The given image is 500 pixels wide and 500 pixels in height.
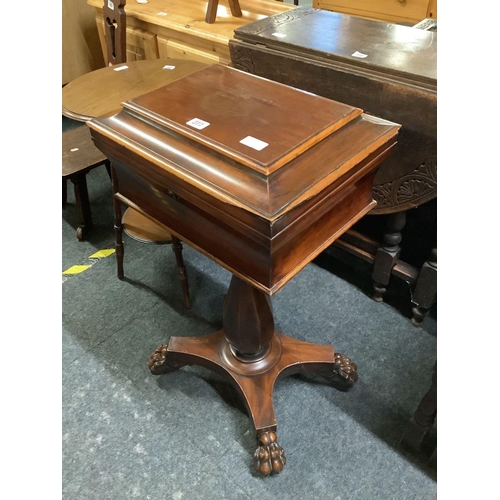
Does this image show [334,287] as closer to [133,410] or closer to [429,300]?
[429,300]

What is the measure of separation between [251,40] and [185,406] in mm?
1178

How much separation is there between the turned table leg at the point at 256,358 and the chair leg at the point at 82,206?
862 mm

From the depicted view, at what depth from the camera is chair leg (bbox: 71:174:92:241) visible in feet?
6.30

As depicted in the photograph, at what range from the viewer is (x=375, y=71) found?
1235 mm

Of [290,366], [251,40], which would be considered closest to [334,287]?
[290,366]

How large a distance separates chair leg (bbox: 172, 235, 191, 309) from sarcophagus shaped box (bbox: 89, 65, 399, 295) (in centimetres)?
58

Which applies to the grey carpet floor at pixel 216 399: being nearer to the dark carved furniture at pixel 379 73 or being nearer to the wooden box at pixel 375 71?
the dark carved furniture at pixel 379 73

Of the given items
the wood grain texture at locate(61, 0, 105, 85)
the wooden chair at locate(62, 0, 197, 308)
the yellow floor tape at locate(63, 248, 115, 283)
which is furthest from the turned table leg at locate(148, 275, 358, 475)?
the wood grain texture at locate(61, 0, 105, 85)

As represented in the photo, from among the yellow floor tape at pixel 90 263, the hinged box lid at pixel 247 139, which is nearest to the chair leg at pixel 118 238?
the yellow floor tape at pixel 90 263

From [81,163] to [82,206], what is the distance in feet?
0.71

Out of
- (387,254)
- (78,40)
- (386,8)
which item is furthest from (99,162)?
(78,40)

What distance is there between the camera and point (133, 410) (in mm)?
1382

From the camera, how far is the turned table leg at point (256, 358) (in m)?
1.20

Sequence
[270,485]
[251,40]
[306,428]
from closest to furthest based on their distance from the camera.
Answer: [270,485] → [306,428] → [251,40]
